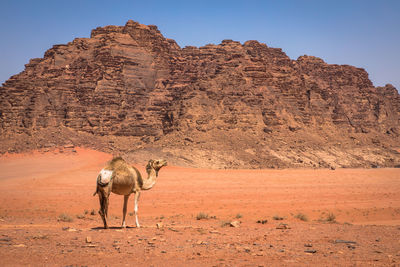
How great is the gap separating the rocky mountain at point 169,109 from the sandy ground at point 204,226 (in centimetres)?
2264

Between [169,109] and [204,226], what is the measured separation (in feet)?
173

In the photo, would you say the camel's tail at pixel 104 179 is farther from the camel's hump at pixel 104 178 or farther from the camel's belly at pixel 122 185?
the camel's belly at pixel 122 185

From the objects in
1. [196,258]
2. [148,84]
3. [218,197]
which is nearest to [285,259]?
[196,258]

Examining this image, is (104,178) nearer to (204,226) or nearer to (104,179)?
(104,179)

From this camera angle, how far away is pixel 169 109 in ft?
213

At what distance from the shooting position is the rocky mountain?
5494 centimetres

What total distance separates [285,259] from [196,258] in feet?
5.88

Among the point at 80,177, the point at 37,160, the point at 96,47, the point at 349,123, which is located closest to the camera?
the point at 80,177

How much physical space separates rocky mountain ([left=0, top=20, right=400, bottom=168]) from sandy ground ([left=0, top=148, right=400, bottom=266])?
22643mm

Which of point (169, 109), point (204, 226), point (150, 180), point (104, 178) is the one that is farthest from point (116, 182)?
point (169, 109)

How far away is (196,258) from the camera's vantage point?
8180 mm

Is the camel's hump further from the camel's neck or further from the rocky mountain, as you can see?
the rocky mountain

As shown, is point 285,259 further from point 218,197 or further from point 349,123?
point 349,123

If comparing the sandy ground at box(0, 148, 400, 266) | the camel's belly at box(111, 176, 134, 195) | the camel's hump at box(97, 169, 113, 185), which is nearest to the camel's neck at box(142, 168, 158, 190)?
the camel's belly at box(111, 176, 134, 195)
